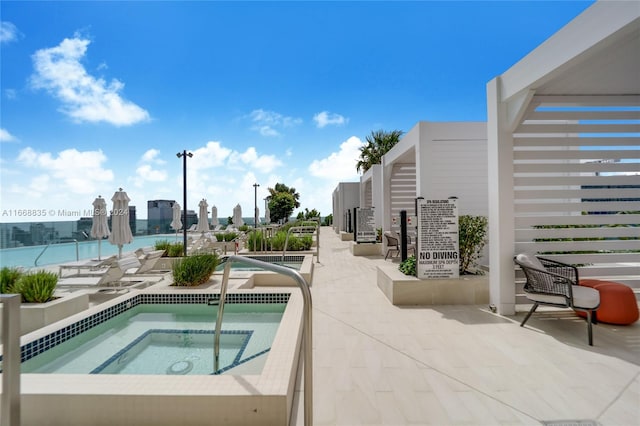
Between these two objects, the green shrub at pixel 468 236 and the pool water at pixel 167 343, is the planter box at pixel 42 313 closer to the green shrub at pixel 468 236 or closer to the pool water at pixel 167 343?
the pool water at pixel 167 343

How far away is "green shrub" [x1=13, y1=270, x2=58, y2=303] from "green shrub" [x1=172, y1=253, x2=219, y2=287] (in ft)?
4.89

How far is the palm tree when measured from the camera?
76.5ft

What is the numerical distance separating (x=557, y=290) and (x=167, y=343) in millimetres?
4571

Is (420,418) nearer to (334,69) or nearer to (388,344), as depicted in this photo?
(388,344)

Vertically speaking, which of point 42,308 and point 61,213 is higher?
point 61,213

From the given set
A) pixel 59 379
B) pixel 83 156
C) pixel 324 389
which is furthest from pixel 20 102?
pixel 324 389

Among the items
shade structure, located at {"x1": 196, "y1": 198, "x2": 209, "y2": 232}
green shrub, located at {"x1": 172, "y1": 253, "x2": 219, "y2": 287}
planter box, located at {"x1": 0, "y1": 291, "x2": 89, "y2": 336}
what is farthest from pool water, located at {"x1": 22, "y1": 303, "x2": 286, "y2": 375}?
shade structure, located at {"x1": 196, "y1": 198, "x2": 209, "y2": 232}

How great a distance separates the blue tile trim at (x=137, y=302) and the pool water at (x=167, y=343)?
0.18ft

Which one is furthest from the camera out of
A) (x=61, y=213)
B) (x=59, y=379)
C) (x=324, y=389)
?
(x=61, y=213)

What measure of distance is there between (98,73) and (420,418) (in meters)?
11.8

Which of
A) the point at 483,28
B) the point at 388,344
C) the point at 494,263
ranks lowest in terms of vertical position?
the point at 388,344

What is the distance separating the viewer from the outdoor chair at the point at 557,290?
3.10 m

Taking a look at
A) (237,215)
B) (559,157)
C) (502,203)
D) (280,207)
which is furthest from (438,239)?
(280,207)

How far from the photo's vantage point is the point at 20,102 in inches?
452
